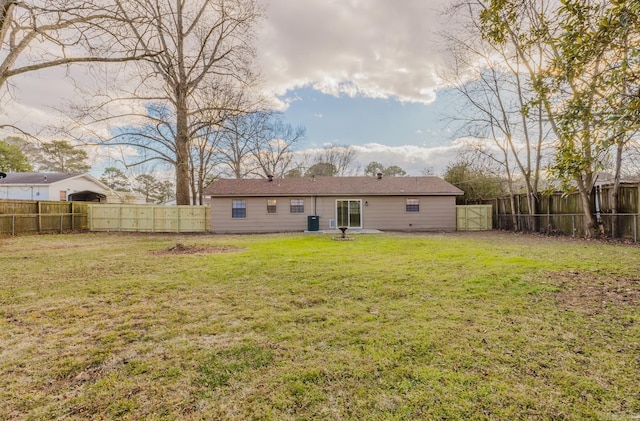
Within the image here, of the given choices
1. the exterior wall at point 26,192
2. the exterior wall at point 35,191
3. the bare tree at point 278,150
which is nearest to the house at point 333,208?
the bare tree at point 278,150

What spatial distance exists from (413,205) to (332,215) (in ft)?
15.9

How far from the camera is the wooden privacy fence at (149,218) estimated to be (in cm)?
1708

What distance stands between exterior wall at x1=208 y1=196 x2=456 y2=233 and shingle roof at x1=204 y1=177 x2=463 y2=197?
1.28 ft

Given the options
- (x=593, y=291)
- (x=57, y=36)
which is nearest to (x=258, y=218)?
(x=57, y=36)

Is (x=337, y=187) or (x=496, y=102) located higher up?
(x=496, y=102)

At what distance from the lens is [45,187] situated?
904 inches

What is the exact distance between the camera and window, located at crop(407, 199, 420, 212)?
56.3 feet

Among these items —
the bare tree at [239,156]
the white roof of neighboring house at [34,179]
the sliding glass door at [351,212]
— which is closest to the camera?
the sliding glass door at [351,212]

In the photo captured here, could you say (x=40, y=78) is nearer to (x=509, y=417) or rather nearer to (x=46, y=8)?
(x=46, y=8)

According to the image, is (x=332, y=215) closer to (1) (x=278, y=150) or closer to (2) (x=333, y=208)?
(2) (x=333, y=208)

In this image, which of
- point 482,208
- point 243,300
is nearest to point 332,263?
point 243,300

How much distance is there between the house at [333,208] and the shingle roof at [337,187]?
0.06 m

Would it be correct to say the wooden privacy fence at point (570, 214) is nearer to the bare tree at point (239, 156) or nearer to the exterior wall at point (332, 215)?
the exterior wall at point (332, 215)

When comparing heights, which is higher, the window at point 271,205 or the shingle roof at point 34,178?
the shingle roof at point 34,178
